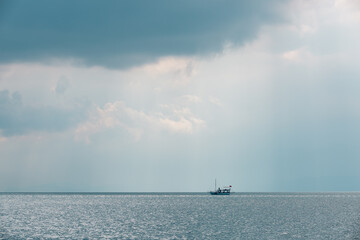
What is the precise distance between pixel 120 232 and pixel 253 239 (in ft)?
87.9

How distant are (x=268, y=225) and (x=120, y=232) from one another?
35060 millimetres

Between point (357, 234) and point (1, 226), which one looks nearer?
point (357, 234)

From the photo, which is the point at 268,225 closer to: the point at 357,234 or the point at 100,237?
the point at 357,234

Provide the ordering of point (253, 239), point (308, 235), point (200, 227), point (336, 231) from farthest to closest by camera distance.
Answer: point (200, 227), point (336, 231), point (308, 235), point (253, 239)

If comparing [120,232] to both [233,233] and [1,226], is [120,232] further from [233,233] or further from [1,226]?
[1,226]

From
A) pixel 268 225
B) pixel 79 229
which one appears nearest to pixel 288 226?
pixel 268 225

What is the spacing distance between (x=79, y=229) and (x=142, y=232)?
1542cm

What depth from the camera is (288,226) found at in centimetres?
9725

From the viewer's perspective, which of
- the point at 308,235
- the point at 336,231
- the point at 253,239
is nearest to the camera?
the point at 253,239

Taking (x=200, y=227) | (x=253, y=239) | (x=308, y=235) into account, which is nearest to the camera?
(x=253, y=239)

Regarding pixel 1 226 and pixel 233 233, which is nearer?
pixel 233 233

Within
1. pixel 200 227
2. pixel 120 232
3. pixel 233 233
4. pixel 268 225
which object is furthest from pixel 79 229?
pixel 268 225

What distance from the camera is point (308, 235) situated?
8106cm

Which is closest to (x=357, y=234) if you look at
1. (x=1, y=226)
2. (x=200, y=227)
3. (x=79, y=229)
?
(x=200, y=227)
